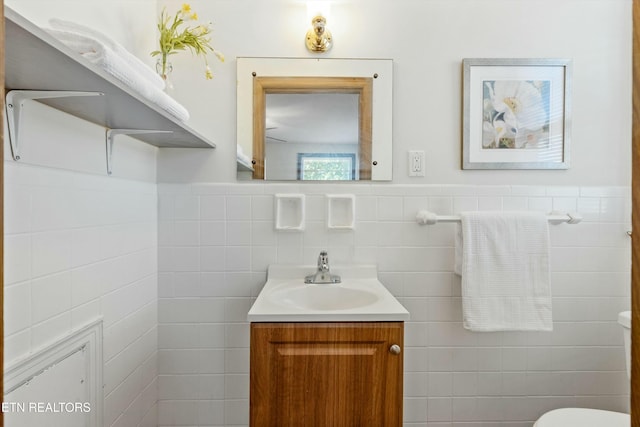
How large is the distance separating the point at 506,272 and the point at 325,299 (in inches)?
28.3

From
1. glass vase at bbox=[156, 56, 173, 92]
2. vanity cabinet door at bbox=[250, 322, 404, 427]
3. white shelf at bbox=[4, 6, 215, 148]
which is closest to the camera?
white shelf at bbox=[4, 6, 215, 148]

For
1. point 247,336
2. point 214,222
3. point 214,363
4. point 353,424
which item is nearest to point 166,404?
point 214,363

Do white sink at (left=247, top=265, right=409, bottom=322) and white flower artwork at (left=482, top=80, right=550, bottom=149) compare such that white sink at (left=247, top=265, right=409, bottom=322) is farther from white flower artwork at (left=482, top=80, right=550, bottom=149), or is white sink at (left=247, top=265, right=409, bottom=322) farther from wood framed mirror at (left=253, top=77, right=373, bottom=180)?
white flower artwork at (left=482, top=80, right=550, bottom=149)

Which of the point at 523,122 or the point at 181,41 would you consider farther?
the point at 523,122

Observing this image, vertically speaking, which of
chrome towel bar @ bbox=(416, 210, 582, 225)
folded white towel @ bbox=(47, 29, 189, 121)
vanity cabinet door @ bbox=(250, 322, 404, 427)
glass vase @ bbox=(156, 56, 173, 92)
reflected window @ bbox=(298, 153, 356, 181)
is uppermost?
glass vase @ bbox=(156, 56, 173, 92)

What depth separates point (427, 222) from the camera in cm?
155

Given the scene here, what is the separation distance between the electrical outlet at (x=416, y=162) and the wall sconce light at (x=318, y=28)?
0.59 m

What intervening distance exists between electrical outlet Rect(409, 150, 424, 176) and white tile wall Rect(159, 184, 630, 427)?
0.25ft

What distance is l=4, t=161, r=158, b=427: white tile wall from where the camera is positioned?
2.81 ft

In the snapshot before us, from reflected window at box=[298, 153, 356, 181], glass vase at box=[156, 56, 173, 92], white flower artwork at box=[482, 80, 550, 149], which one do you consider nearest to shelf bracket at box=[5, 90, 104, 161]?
glass vase at box=[156, 56, 173, 92]

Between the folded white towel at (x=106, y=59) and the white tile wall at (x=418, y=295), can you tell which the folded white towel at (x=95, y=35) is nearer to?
the folded white towel at (x=106, y=59)

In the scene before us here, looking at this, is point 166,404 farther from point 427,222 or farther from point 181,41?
point 181,41

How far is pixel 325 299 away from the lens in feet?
4.94

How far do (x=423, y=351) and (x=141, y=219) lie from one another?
1291 mm
